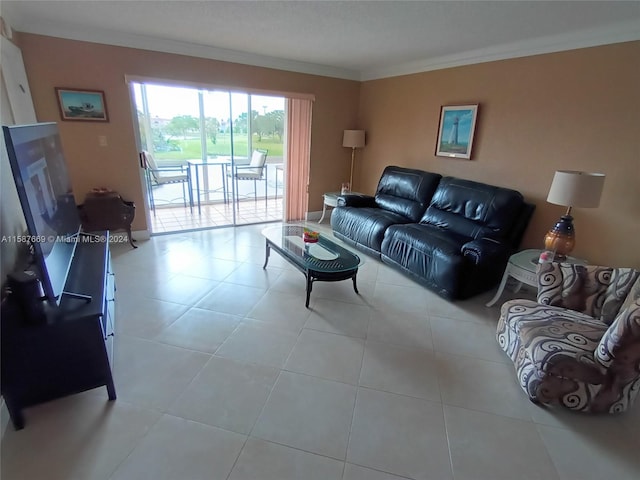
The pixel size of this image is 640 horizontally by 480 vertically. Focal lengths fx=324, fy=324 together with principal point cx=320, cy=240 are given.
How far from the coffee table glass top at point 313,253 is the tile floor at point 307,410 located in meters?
0.36

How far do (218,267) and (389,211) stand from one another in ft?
7.38

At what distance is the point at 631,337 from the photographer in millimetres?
Answer: 1545

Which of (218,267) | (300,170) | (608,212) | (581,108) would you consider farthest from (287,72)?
(608,212)

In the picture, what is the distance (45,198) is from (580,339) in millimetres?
3046

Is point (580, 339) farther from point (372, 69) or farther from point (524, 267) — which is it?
point (372, 69)

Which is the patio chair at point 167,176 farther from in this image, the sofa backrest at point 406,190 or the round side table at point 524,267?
the round side table at point 524,267

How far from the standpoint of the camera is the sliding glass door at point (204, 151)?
17.2ft

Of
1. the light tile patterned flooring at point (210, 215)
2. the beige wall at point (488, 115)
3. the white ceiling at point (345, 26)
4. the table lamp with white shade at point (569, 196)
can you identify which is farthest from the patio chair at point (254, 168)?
the table lamp with white shade at point (569, 196)

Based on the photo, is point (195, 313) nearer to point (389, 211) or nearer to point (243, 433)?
point (243, 433)

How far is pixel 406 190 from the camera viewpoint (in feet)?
13.7

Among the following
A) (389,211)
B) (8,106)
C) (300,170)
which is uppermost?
(8,106)

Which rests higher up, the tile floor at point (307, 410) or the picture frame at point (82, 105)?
the picture frame at point (82, 105)

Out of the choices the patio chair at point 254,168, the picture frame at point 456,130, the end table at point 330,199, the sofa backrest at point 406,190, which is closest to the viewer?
the picture frame at point 456,130

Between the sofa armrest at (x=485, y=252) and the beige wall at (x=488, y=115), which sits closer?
the beige wall at (x=488, y=115)
